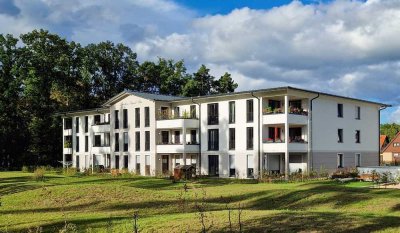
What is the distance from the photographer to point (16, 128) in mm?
68688

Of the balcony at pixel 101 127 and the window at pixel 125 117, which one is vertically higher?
the window at pixel 125 117

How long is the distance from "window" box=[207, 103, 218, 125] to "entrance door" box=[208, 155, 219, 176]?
3.31 metres

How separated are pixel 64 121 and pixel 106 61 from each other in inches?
511

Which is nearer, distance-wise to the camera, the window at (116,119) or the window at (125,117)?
the window at (125,117)

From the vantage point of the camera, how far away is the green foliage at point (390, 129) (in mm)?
125875

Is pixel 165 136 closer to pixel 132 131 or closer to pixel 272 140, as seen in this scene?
pixel 132 131

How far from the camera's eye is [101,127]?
5778cm

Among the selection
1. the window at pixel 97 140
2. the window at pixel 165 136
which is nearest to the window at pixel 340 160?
the window at pixel 165 136

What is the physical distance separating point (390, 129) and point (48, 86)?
9216 cm

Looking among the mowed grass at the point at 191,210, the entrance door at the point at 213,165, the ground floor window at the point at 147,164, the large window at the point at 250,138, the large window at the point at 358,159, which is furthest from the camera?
the ground floor window at the point at 147,164

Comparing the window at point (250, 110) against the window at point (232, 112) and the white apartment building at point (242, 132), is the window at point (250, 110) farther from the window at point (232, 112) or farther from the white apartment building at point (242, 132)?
the window at point (232, 112)

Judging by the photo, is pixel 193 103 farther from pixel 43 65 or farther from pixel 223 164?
pixel 43 65

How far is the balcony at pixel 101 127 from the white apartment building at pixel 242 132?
4.6 inches

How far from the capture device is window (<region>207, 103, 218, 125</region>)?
47116 mm
